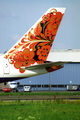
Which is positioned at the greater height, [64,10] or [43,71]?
[64,10]

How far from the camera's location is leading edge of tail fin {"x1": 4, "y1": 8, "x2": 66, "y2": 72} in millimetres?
29359

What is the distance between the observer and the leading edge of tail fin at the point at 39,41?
29.4 meters

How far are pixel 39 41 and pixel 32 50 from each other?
3.89 ft

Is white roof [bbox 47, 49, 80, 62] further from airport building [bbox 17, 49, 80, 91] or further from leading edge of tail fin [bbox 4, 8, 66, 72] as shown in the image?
leading edge of tail fin [bbox 4, 8, 66, 72]

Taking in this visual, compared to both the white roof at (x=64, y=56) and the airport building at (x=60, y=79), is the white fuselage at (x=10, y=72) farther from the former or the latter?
the airport building at (x=60, y=79)

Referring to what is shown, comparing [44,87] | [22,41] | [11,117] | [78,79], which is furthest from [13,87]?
[11,117]

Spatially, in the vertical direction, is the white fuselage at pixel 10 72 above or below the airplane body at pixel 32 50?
below

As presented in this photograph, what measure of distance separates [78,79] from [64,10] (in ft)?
195

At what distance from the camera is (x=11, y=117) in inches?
693

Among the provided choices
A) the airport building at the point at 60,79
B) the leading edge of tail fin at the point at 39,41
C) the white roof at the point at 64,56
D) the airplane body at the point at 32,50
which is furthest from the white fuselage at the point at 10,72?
the airport building at the point at 60,79

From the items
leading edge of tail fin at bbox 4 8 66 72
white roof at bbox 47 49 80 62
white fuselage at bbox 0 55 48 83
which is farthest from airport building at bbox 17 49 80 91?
white fuselage at bbox 0 55 48 83

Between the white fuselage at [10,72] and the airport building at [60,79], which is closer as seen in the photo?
the white fuselage at [10,72]

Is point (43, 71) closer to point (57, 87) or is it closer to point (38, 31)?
point (38, 31)

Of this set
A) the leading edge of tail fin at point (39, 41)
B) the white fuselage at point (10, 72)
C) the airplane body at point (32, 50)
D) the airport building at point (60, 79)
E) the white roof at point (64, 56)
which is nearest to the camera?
the white fuselage at point (10, 72)
